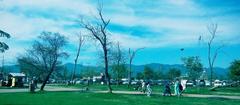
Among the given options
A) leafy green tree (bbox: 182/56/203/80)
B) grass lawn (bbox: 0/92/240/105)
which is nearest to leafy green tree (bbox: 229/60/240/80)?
leafy green tree (bbox: 182/56/203/80)

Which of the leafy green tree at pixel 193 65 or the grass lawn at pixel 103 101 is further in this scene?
the leafy green tree at pixel 193 65

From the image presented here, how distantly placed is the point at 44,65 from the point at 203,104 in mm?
71942

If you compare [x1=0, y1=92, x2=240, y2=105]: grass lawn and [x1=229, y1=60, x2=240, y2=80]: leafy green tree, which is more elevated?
[x1=229, y1=60, x2=240, y2=80]: leafy green tree

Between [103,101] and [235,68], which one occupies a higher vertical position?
[235,68]

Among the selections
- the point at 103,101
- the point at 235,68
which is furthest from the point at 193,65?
the point at 103,101

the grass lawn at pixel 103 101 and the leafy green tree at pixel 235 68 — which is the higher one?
the leafy green tree at pixel 235 68

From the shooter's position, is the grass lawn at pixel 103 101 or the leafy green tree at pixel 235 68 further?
the leafy green tree at pixel 235 68

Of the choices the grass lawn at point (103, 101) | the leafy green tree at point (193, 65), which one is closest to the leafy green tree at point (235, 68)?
the leafy green tree at point (193, 65)

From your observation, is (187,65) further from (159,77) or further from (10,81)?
(159,77)

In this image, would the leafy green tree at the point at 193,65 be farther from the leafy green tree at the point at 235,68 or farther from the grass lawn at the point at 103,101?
the grass lawn at the point at 103,101

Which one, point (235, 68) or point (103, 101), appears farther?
point (235, 68)

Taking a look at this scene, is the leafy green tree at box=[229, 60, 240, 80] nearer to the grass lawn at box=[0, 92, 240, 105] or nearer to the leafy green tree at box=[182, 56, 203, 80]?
the leafy green tree at box=[182, 56, 203, 80]

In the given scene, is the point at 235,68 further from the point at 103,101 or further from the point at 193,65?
the point at 103,101

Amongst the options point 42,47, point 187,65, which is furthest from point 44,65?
point 187,65
